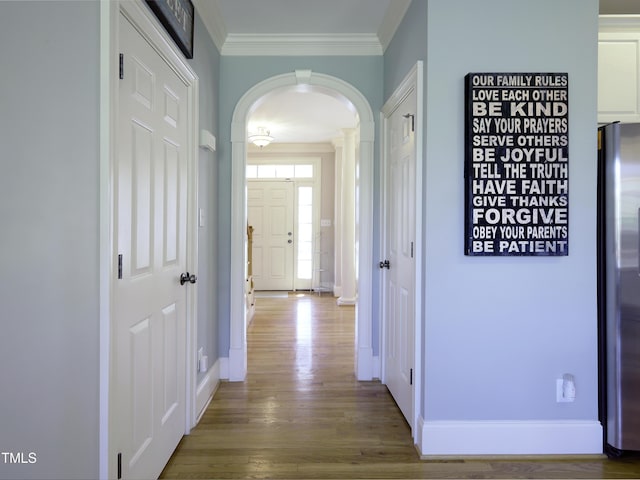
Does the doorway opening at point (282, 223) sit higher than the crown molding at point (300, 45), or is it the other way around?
the crown molding at point (300, 45)

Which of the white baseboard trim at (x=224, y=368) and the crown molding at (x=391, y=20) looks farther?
the white baseboard trim at (x=224, y=368)

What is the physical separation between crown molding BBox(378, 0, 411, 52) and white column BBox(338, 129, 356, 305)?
3.14 m

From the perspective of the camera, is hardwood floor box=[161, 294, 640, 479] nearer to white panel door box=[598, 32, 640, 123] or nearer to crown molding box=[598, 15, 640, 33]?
white panel door box=[598, 32, 640, 123]

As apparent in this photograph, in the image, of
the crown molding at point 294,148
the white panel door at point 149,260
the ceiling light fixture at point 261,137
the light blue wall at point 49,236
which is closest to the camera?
the light blue wall at point 49,236

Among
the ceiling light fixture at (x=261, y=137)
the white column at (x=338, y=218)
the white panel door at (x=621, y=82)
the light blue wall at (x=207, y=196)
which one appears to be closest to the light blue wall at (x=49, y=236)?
the light blue wall at (x=207, y=196)

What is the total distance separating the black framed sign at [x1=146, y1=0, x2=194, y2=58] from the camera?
1744 millimetres

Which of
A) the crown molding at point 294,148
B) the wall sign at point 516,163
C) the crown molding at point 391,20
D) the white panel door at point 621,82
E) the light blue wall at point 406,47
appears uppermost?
the crown molding at point 294,148

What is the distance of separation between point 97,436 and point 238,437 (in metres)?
1.02

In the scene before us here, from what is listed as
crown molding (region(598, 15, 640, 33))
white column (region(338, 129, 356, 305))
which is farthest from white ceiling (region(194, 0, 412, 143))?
white column (region(338, 129, 356, 305))

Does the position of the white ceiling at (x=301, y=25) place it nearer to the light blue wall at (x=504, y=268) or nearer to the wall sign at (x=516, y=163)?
the light blue wall at (x=504, y=268)

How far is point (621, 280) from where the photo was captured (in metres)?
1.98

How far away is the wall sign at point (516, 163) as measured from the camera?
1992 millimetres

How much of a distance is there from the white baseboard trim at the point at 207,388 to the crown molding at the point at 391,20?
2.63 metres

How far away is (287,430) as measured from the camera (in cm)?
231
